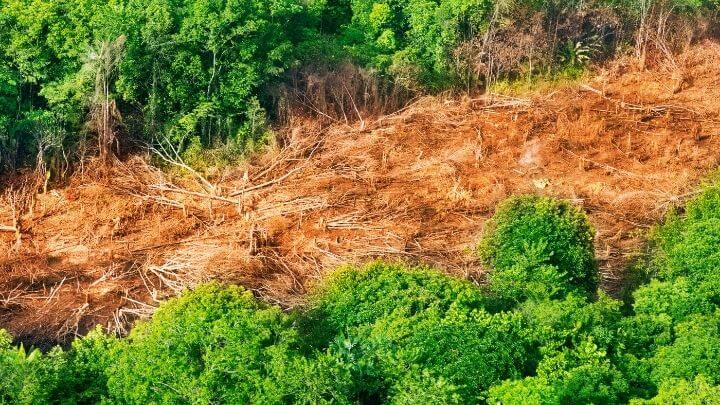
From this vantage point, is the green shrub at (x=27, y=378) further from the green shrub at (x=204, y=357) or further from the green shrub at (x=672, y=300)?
the green shrub at (x=672, y=300)

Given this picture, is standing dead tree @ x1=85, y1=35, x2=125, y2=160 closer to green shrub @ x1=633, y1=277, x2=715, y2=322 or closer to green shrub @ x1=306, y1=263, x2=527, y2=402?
green shrub @ x1=306, y1=263, x2=527, y2=402

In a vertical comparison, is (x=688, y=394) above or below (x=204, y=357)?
below

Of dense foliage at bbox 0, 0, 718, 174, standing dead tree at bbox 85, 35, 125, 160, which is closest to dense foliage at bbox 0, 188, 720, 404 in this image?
dense foliage at bbox 0, 0, 718, 174

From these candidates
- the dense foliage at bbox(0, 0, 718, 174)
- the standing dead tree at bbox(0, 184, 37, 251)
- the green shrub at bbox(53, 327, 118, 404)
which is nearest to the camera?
the green shrub at bbox(53, 327, 118, 404)

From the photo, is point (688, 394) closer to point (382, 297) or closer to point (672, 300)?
point (672, 300)

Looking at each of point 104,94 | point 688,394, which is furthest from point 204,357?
point 104,94

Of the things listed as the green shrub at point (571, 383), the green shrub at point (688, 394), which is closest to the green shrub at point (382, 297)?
the green shrub at point (571, 383)
